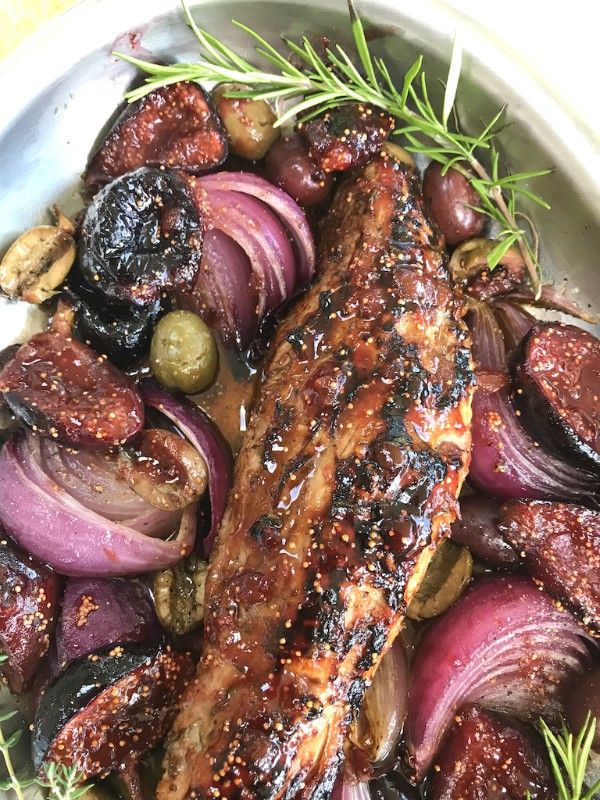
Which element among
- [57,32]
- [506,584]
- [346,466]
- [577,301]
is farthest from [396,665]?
[57,32]

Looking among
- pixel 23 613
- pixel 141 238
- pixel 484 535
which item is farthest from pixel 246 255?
pixel 23 613

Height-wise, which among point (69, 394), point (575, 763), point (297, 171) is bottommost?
point (69, 394)

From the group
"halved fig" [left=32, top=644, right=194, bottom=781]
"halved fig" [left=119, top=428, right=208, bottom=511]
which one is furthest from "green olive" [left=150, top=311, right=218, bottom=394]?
"halved fig" [left=32, top=644, right=194, bottom=781]

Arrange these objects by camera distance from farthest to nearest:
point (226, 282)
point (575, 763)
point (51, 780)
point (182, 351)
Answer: point (226, 282) < point (182, 351) < point (575, 763) < point (51, 780)

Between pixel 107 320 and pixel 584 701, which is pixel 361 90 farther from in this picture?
pixel 584 701

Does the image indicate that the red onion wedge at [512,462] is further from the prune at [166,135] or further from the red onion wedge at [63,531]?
the prune at [166,135]

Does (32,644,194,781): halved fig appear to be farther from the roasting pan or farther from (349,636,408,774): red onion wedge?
(349,636,408,774): red onion wedge

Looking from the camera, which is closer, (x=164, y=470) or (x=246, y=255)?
(x=164, y=470)

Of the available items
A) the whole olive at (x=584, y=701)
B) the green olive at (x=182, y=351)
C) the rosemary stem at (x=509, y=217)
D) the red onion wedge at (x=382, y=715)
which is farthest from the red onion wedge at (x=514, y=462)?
the green olive at (x=182, y=351)
